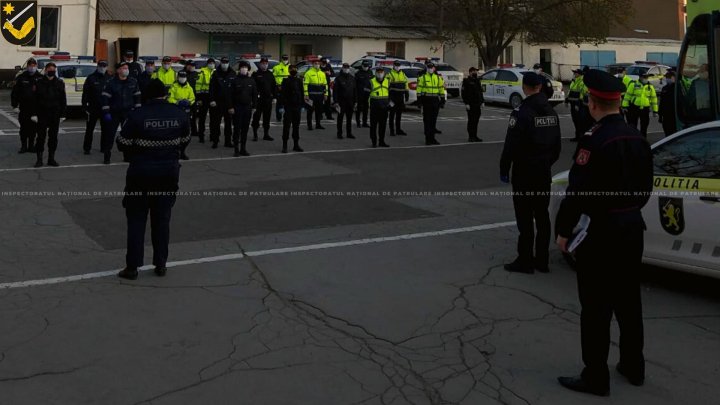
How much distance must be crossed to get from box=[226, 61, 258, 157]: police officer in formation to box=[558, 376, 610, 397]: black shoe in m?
11.0

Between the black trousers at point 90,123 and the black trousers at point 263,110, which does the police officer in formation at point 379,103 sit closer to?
the black trousers at point 263,110

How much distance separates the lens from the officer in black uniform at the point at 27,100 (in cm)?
1332

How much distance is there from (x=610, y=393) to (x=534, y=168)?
2827 mm

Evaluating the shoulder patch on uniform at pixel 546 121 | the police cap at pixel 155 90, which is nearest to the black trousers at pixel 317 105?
the police cap at pixel 155 90

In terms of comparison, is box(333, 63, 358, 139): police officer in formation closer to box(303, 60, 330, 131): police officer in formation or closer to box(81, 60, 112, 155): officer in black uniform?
box(303, 60, 330, 131): police officer in formation

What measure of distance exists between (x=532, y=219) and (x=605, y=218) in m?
2.65

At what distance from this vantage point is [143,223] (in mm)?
6797

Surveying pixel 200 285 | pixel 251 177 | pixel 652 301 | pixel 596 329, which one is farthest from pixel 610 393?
pixel 251 177

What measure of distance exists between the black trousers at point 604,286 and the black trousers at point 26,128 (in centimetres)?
1158

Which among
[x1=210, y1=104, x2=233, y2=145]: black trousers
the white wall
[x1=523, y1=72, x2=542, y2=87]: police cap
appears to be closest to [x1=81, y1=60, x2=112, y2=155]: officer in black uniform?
[x1=210, y1=104, x2=233, y2=145]: black trousers

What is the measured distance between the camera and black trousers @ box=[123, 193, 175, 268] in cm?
673

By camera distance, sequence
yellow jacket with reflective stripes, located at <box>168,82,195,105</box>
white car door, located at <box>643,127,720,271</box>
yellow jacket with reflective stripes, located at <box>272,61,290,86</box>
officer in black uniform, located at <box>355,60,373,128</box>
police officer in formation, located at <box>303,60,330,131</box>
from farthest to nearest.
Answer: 1. yellow jacket with reflective stripes, located at <box>272,61,290,86</box>
2. officer in black uniform, located at <box>355,60,373,128</box>
3. police officer in formation, located at <box>303,60,330,131</box>
4. yellow jacket with reflective stripes, located at <box>168,82,195,105</box>
5. white car door, located at <box>643,127,720,271</box>

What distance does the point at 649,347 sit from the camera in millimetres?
5328

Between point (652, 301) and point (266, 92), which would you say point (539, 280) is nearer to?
point (652, 301)
